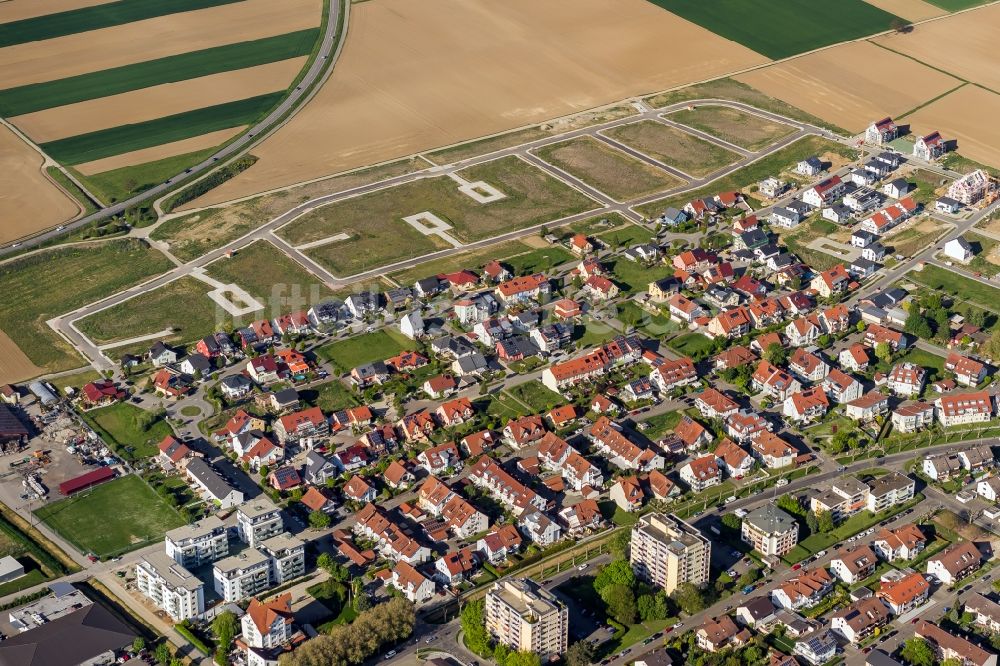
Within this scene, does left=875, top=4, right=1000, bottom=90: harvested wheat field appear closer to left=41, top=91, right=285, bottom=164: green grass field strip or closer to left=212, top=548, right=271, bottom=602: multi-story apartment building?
left=41, top=91, right=285, bottom=164: green grass field strip

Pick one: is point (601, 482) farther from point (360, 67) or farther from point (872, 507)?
point (360, 67)

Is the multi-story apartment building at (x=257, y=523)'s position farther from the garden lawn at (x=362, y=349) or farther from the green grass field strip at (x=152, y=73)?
the green grass field strip at (x=152, y=73)

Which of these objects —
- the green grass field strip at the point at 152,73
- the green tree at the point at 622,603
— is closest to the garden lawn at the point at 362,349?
the green tree at the point at 622,603

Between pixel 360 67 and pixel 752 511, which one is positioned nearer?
pixel 752 511

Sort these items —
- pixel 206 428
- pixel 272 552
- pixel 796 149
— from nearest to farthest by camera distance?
1. pixel 272 552
2. pixel 206 428
3. pixel 796 149

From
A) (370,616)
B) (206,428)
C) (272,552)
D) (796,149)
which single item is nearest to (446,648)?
(370,616)

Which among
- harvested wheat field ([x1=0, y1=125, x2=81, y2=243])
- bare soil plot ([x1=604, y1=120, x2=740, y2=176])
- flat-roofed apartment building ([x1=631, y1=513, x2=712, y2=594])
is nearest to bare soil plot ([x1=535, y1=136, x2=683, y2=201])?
bare soil plot ([x1=604, y1=120, x2=740, y2=176])

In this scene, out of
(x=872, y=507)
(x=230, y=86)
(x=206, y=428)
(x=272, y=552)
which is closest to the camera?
(x=272, y=552)

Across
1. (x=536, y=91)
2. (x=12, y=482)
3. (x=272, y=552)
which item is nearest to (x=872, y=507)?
(x=272, y=552)
